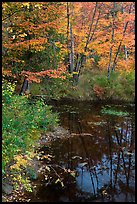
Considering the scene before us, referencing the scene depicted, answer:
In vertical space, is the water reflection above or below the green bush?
below

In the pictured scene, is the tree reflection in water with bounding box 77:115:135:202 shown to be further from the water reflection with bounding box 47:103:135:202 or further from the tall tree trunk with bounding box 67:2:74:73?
the tall tree trunk with bounding box 67:2:74:73

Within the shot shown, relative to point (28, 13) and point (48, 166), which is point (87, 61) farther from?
point (48, 166)

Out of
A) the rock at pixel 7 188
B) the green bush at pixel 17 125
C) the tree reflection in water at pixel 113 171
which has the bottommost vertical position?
the tree reflection in water at pixel 113 171

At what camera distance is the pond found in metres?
5.78

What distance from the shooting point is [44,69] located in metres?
11.6

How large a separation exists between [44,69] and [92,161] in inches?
218

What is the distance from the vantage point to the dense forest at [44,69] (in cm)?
630

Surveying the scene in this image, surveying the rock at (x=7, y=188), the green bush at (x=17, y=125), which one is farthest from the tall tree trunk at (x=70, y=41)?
the rock at (x=7, y=188)

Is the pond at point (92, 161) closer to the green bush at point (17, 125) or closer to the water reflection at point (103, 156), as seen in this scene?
the water reflection at point (103, 156)

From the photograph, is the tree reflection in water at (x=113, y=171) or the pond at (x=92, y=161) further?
the tree reflection in water at (x=113, y=171)

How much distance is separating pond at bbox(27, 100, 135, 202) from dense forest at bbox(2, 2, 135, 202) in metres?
0.74

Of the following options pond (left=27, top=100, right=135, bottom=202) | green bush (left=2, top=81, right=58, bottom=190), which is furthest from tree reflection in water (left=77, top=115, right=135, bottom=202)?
green bush (left=2, top=81, right=58, bottom=190)

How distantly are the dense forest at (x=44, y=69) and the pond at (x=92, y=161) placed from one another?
742 mm

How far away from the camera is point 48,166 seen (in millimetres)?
6902
